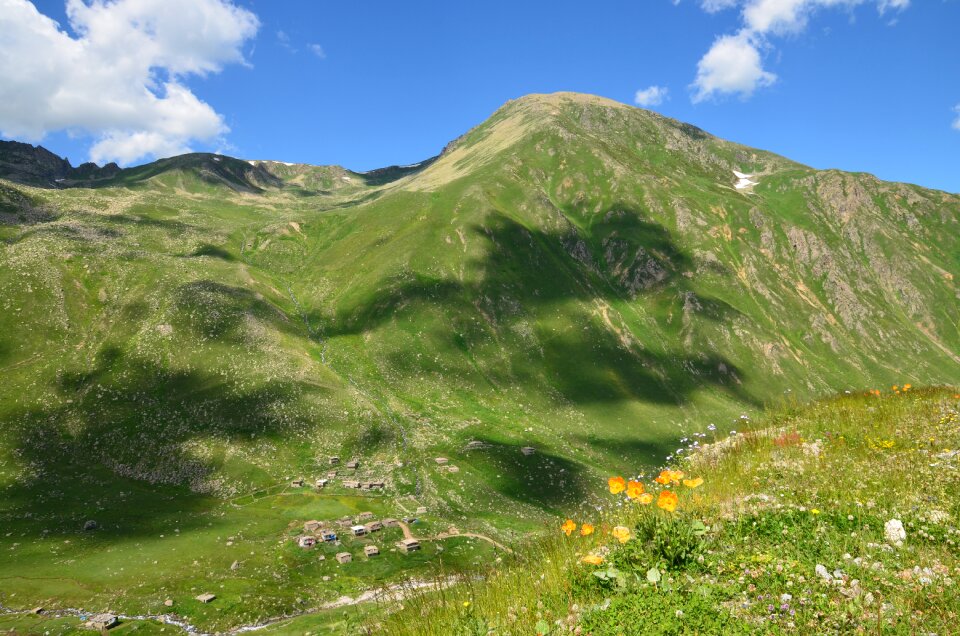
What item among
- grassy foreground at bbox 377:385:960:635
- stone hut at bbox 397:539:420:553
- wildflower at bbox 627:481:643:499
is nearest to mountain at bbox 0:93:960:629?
stone hut at bbox 397:539:420:553

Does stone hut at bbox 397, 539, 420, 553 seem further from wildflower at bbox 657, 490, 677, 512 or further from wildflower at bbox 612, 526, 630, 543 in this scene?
wildflower at bbox 657, 490, 677, 512

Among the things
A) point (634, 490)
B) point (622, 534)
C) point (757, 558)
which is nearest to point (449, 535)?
point (634, 490)

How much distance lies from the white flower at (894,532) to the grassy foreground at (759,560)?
0.02 metres

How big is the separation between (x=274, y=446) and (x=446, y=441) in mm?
32537

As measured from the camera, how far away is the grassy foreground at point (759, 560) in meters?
6.21

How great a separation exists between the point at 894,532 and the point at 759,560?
2.36 meters

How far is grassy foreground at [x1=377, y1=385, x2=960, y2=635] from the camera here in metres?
6.21

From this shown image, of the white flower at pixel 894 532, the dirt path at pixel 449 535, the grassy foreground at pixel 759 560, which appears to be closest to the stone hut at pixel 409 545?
the dirt path at pixel 449 535

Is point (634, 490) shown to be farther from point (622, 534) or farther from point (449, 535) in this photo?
point (449, 535)

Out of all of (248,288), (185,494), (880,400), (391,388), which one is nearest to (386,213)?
(248,288)

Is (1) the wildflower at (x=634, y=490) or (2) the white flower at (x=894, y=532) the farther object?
(1) the wildflower at (x=634, y=490)

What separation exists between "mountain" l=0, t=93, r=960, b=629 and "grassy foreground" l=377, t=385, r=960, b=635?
1795cm

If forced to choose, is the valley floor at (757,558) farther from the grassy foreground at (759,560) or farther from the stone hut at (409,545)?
the stone hut at (409,545)

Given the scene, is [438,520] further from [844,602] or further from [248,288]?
[248,288]
